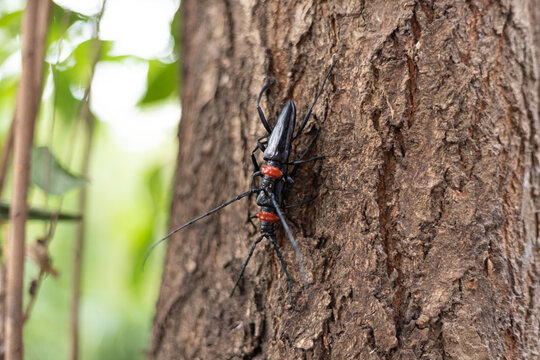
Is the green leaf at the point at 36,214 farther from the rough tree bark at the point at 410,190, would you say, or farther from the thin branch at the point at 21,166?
the rough tree bark at the point at 410,190

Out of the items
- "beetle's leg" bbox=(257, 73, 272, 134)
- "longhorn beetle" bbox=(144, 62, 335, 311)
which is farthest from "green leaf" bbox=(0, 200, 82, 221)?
"beetle's leg" bbox=(257, 73, 272, 134)

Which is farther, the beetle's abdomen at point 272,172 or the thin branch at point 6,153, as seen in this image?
the thin branch at point 6,153


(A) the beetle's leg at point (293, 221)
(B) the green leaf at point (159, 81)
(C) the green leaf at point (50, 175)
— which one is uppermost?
(B) the green leaf at point (159, 81)

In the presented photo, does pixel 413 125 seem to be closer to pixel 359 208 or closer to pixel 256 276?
pixel 359 208

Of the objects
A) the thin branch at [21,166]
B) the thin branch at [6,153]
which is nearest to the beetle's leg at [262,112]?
the thin branch at [21,166]

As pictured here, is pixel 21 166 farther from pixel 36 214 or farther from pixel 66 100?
pixel 66 100

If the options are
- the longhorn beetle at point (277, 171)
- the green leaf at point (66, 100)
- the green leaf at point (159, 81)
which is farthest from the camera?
the green leaf at point (159, 81)
